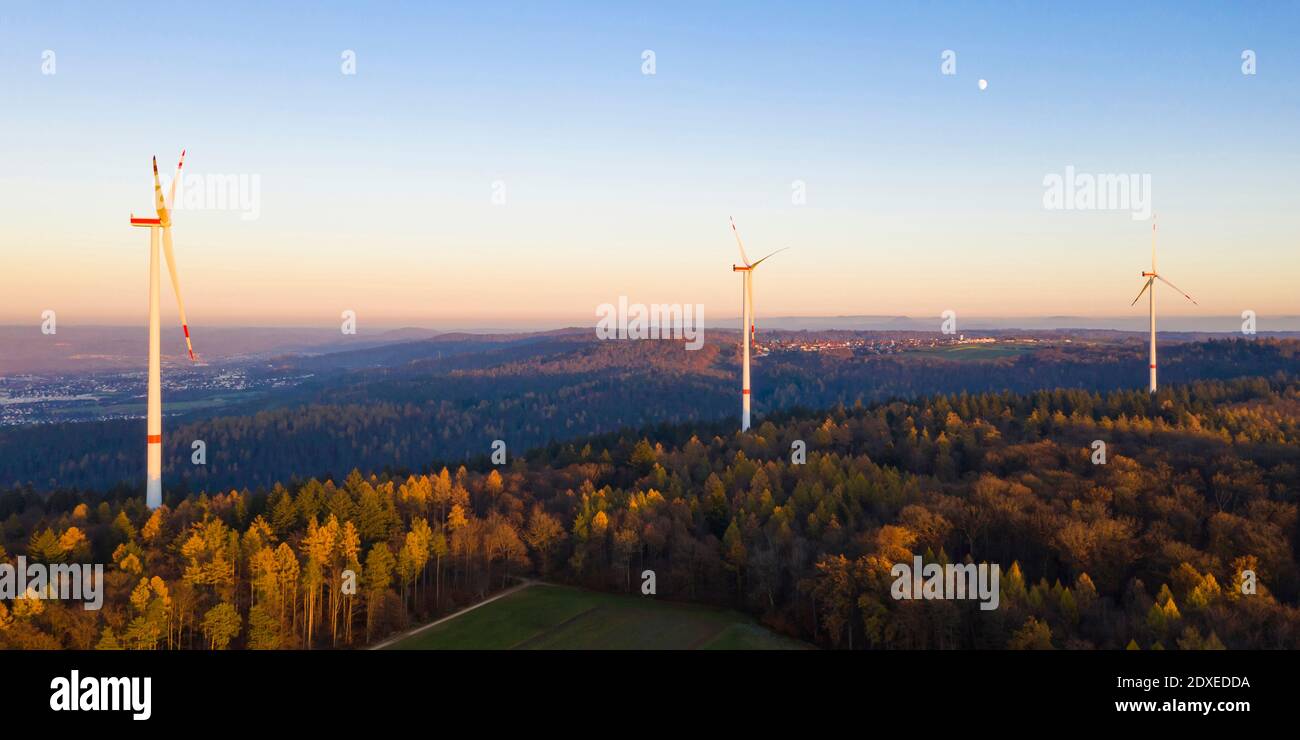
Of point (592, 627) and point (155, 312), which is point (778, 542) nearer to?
point (592, 627)

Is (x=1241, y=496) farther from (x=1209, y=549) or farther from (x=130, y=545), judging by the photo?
(x=130, y=545)

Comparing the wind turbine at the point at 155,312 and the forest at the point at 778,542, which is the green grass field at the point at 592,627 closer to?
the forest at the point at 778,542

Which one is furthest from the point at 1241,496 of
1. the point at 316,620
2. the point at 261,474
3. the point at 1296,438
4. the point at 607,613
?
the point at 261,474

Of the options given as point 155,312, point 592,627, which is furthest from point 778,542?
point 155,312

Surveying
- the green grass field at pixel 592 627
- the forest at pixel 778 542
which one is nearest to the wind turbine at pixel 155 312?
the forest at pixel 778 542

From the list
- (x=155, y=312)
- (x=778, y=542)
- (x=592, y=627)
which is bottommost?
(x=592, y=627)

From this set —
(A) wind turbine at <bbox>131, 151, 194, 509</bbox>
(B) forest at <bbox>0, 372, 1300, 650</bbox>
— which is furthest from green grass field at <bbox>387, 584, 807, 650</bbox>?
(A) wind turbine at <bbox>131, 151, 194, 509</bbox>
